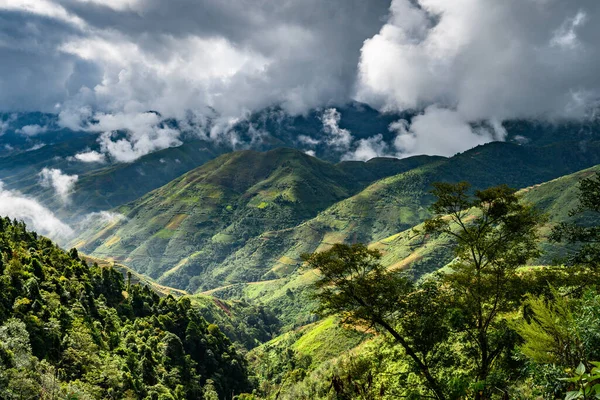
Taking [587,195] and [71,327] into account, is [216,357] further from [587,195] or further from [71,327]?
[587,195]

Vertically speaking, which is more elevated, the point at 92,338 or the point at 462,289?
the point at 92,338

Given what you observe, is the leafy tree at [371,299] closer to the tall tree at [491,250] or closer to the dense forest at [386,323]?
the dense forest at [386,323]

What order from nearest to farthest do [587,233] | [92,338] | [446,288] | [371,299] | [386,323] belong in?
[386,323]
[371,299]
[587,233]
[446,288]
[92,338]

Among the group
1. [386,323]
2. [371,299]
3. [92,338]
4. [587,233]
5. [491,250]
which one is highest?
[491,250]

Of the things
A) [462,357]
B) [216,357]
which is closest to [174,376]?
[216,357]

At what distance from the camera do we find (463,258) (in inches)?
1340

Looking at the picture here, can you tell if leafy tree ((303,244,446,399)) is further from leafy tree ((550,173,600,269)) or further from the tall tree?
leafy tree ((550,173,600,269))

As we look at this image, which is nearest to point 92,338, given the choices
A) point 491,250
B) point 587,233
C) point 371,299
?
point 371,299

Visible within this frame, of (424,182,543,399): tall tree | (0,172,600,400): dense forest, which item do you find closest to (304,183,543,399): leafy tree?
(424,182,543,399): tall tree

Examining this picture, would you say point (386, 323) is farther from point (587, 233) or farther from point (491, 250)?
point (587, 233)

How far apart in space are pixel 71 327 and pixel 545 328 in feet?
280

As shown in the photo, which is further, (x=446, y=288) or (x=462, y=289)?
(x=446, y=288)

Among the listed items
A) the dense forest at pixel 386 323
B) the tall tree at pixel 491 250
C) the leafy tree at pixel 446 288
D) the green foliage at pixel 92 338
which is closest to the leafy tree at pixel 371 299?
the leafy tree at pixel 446 288

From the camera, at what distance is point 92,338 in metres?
78.5
